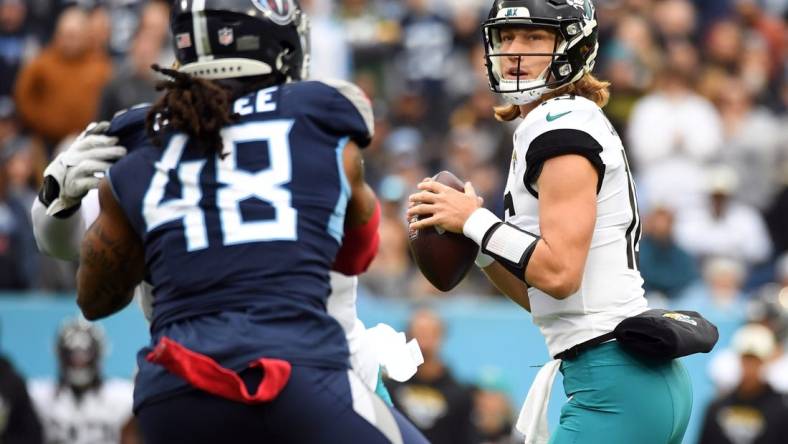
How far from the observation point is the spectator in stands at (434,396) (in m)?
9.20

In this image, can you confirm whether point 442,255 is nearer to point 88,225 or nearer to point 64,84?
point 88,225

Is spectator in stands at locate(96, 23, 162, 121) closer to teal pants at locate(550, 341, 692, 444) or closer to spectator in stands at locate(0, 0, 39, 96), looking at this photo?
spectator in stands at locate(0, 0, 39, 96)

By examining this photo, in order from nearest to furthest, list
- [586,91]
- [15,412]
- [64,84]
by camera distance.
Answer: [586,91], [15,412], [64,84]

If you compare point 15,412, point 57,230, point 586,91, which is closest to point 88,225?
point 57,230

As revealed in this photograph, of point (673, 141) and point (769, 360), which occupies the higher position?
point (673, 141)

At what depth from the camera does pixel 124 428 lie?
9.09 m

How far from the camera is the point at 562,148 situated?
412 cm

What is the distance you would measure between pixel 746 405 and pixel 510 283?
5033 millimetres

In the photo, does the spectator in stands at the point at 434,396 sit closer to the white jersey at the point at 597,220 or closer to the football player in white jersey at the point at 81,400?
the football player in white jersey at the point at 81,400

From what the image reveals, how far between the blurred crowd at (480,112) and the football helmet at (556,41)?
16.5 ft

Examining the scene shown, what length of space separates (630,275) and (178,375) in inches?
55.3

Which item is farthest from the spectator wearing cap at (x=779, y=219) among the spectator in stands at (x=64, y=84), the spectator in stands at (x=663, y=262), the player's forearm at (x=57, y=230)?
the player's forearm at (x=57, y=230)

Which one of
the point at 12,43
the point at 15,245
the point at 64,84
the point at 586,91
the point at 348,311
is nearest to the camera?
the point at 348,311

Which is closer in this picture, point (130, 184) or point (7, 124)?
point (130, 184)
